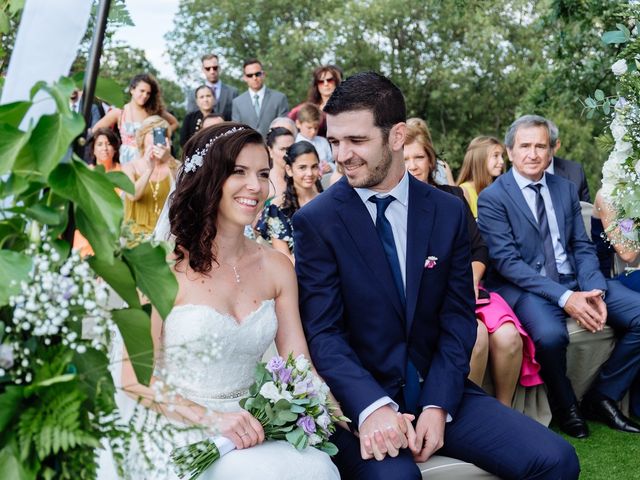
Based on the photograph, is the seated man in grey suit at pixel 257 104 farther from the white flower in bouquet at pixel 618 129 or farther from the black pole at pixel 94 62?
the black pole at pixel 94 62

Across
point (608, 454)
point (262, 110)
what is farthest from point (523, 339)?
point (262, 110)

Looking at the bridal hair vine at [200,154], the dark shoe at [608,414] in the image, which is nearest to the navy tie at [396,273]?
the bridal hair vine at [200,154]

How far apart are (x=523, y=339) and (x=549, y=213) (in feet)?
3.12

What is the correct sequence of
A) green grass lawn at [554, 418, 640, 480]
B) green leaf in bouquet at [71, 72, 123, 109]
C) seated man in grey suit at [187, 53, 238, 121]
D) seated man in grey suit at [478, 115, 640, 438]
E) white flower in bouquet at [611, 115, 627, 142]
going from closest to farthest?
green leaf in bouquet at [71, 72, 123, 109]
white flower in bouquet at [611, 115, 627, 142]
green grass lawn at [554, 418, 640, 480]
seated man in grey suit at [478, 115, 640, 438]
seated man in grey suit at [187, 53, 238, 121]

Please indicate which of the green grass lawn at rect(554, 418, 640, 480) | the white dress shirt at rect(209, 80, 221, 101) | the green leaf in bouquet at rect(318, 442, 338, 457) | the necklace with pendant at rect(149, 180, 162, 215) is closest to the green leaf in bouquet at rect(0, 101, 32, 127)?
the green leaf in bouquet at rect(318, 442, 338, 457)

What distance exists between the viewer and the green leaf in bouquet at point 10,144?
4.80 ft

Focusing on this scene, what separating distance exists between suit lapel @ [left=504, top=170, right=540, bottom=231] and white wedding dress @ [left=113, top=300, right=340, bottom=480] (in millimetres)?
2705

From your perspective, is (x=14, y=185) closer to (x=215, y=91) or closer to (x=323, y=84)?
(x=323, y=84)

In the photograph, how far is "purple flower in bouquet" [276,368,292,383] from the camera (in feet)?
9.65

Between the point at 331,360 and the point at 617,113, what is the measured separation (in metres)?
1.64

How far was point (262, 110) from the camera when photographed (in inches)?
399

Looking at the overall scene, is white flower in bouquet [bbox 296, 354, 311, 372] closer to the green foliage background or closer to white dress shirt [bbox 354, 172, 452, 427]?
white dress shirt [bbox 354, 172, 452, 427]

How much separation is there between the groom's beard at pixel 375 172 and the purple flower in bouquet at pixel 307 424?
3.63 feet

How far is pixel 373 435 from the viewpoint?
3.18 metres
